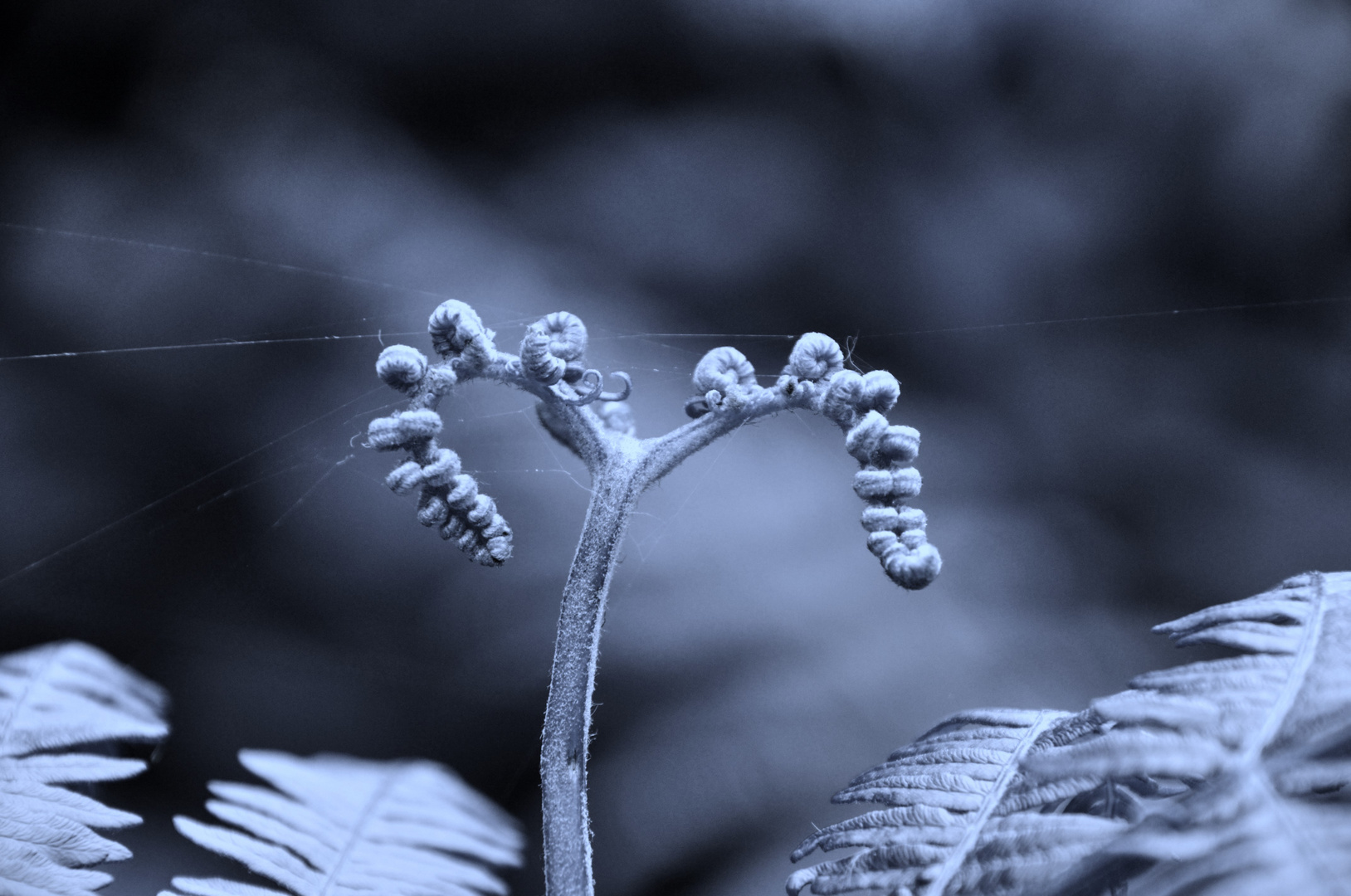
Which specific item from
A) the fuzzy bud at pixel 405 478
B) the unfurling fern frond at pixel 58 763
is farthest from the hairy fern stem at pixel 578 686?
the unfurling fern frond at pixel 58 763

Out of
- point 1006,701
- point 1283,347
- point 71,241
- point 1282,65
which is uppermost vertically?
point 1282,65

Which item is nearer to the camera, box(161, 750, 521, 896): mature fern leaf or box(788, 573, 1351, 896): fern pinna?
box(788, 573, 1351, 896): fern pinna

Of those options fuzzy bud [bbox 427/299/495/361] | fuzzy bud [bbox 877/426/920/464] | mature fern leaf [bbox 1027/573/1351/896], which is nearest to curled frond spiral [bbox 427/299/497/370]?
fuzzy bud [bbox 427/299/495/361]

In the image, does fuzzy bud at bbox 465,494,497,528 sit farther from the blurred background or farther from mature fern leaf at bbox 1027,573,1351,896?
the blurred background

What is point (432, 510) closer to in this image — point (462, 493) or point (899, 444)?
point (462, 493)

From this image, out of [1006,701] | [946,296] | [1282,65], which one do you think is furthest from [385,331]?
[1282,65]

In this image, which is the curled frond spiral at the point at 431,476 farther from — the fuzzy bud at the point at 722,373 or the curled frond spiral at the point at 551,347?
the fuzzy bud at the point at 722,373

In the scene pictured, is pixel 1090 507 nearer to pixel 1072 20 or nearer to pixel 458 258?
pixel 1072 20

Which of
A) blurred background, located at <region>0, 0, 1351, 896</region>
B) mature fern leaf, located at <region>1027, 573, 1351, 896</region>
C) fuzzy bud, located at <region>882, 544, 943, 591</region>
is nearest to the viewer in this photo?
mature fern leaf, located at <region>1027, 573, 1351, 896</region>
